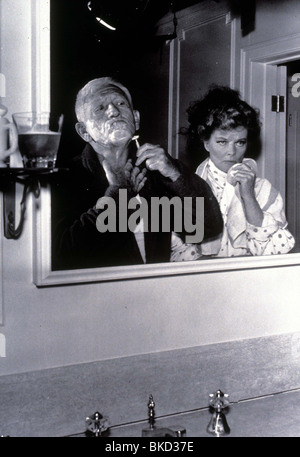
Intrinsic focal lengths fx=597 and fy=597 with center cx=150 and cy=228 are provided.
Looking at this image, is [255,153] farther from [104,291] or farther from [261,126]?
[104,291]

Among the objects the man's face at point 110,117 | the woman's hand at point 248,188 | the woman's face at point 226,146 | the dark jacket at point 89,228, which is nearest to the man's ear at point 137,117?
the man's face at point 110,117

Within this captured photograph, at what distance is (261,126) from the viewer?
189 cm

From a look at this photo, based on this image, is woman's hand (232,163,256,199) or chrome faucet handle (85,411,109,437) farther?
woman's hand (232,163,256,199)

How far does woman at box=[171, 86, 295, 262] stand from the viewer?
1.78 m

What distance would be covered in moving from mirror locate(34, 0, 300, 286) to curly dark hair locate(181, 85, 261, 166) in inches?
1.0

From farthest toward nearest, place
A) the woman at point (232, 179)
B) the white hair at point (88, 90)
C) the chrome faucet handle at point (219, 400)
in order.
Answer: the woman at point (232, 179)
the chrome faucet handle at point (219, 400)
the white hair at point (88, 90)

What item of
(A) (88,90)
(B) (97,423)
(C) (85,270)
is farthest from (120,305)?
(A) (88,90)

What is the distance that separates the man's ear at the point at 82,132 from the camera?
1568 mm

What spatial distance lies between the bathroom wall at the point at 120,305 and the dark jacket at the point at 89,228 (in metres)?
0.07

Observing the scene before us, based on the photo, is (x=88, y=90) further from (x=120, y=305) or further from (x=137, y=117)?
(x=120, y=305)

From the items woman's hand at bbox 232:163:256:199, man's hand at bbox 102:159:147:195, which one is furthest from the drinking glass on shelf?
woman's hand at bbox 232:163:256:199

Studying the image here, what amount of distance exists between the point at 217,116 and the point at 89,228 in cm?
54

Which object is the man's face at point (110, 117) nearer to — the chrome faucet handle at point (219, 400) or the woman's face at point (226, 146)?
the woman's face at point (226, 146)

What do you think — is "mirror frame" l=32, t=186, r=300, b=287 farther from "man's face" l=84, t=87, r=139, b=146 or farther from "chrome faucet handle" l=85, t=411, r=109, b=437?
"chrome faucet handle" l=85, t=411, r=109, b=437
